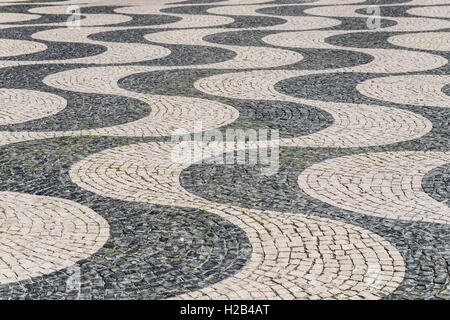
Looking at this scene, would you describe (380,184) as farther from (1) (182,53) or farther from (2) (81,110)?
(1) (182,53)

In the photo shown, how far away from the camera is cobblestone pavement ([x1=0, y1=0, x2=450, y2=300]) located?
5.34 metres

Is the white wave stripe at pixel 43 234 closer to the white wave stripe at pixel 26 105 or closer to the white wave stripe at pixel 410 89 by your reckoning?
the white wave stripe at pixel 26 105

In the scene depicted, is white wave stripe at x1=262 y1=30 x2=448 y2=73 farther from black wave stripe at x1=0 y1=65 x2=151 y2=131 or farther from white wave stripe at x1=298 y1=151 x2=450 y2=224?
white wave stripe at x1=298 y1=151 x2=450 y2=224

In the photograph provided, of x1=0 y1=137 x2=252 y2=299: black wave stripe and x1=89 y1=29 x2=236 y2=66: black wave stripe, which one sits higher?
x1=0 y1=137 x2=252 y2=299: black wave stripe

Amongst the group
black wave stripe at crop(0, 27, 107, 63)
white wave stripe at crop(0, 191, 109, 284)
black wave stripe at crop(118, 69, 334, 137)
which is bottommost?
black wave stripe at crop(0, 27, 107, 63)

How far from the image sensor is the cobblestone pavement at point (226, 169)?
5336 mm

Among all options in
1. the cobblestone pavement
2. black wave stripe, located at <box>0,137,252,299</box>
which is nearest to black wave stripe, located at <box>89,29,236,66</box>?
the cobblestone pavement

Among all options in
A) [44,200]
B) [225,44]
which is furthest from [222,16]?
[44,200]

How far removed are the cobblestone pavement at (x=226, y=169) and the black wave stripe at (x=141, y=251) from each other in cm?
2

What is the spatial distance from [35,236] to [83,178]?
4.73 feet

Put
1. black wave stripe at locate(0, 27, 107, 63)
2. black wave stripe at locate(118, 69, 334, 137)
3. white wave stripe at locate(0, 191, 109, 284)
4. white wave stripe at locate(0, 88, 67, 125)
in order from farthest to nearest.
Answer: black wave stripe at locate(0, 27, 107, 63) < white wave stripe at locate(0, 88, 67, 125) < black wave stripe at locate(118, 69, 334, 137) < white wave stripe at locate(0, 191, 109, 284)

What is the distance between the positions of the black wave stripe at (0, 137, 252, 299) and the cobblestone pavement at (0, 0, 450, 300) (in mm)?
17

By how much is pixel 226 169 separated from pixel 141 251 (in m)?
2.08
